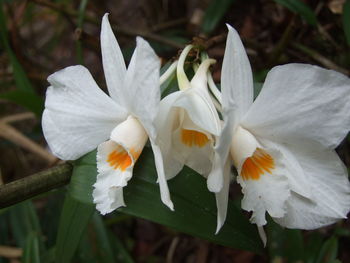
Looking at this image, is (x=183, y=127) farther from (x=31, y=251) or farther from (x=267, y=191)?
(x=31, y=251)

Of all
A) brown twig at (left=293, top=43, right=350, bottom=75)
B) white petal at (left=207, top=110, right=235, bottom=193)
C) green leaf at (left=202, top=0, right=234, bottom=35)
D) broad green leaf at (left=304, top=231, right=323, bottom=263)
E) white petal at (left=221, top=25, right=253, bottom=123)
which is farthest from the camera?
green leaf at (left=202, top=0, right=234, bottom=35)

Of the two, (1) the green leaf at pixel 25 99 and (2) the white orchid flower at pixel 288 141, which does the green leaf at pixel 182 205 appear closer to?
(2) the white orchid flower at pixel 288 141

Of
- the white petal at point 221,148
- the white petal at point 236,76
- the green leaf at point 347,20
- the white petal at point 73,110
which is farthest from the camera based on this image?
the green leaf at point 347,20

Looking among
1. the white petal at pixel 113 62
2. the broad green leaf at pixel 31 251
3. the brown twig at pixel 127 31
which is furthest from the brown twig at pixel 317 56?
the broad green leaf at pixel 31 251

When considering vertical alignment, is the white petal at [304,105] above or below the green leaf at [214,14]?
above

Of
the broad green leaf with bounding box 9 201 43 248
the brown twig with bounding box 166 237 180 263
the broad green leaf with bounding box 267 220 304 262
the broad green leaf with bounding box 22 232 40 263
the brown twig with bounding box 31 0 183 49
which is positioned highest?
the brown twig with bounding box 31 0 183 49

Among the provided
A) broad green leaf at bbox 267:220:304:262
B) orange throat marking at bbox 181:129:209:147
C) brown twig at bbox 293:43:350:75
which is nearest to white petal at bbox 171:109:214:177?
orange throat marking at bbox 181:129:209:147

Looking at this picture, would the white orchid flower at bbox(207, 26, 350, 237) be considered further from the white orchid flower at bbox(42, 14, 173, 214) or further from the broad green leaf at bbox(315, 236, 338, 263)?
the broad green leaf at bbox(315, 236, 338, 263)

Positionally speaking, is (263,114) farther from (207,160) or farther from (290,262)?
(290,262)
